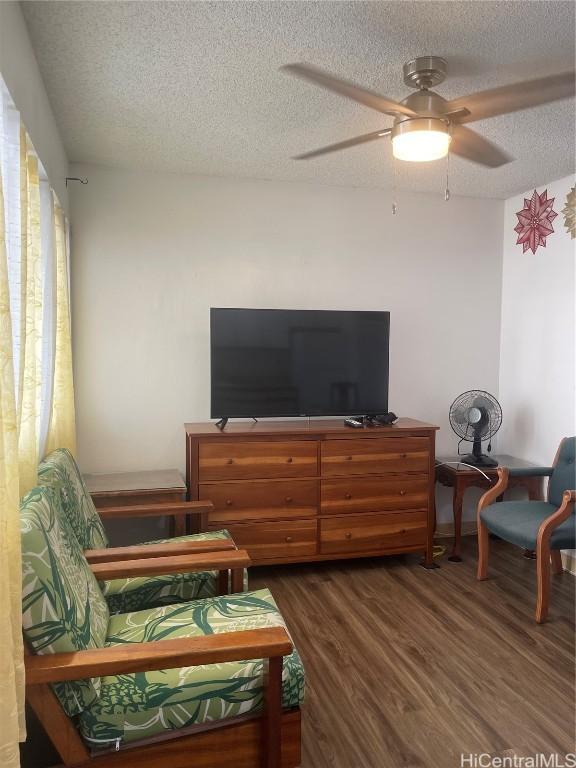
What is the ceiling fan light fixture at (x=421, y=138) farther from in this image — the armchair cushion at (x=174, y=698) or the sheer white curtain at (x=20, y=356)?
the armchair cushion at (x=174, y=698)

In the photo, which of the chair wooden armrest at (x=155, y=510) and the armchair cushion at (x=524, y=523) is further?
the armchair cushion at (x=524, y=523)

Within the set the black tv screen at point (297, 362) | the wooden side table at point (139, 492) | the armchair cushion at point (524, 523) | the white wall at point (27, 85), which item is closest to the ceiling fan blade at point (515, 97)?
the white wall at point (27, 85)

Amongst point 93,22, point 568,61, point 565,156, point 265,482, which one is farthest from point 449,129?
point 265,482

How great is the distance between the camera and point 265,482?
345 cm

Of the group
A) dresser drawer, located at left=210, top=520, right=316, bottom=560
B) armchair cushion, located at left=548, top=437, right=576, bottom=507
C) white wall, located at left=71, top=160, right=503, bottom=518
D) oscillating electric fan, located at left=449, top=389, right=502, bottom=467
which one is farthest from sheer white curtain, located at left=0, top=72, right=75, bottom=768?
armchair cushion, located at left=548, top=437, right=576, bottom=507

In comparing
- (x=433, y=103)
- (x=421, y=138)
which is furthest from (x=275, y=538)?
(x=433, y=103)

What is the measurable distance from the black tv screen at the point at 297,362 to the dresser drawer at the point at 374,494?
464 millimetres

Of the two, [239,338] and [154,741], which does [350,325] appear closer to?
[239,338]

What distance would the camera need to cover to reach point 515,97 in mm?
1962

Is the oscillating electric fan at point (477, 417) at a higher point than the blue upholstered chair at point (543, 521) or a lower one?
higher

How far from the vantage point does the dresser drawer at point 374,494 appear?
3.57m

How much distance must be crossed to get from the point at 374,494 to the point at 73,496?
1955mm

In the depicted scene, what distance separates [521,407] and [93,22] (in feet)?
11.8

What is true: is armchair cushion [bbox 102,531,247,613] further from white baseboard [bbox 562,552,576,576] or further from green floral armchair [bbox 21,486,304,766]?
white baseboard [bbox 562,552,576,576]
